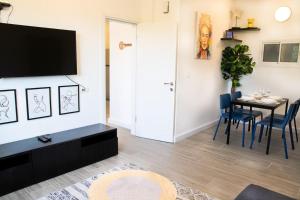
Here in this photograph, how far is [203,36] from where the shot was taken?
4512 millimetres

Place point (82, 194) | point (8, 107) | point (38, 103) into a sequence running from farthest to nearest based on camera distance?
point (38, 103) < point (8, 107) < point (82, 194)

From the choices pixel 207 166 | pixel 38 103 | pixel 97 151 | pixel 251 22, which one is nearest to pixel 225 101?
pixel 207 166

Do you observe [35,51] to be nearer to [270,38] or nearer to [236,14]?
[236,14]

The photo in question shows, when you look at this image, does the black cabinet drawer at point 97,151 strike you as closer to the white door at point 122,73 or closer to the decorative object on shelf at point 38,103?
the decorative object on shelf at point 38,103

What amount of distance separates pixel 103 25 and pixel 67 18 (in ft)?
1.94

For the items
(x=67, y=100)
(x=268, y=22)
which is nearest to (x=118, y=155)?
(x=67, y=100)

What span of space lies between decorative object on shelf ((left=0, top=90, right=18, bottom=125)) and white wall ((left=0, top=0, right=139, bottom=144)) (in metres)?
0.05

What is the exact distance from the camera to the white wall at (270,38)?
189 inches

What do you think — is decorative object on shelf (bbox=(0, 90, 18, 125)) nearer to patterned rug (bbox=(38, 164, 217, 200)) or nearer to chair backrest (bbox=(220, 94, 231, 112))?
patterned rug (bbox=(38, 164, 217, 200))

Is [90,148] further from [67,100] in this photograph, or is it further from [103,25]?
[103,25]

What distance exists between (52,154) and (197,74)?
2990mm

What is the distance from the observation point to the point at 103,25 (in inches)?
142

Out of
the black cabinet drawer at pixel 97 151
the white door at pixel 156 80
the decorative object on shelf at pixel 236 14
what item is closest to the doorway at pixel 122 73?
the white door at pixel 156 80

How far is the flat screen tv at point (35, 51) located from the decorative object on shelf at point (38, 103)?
9.0 inches
